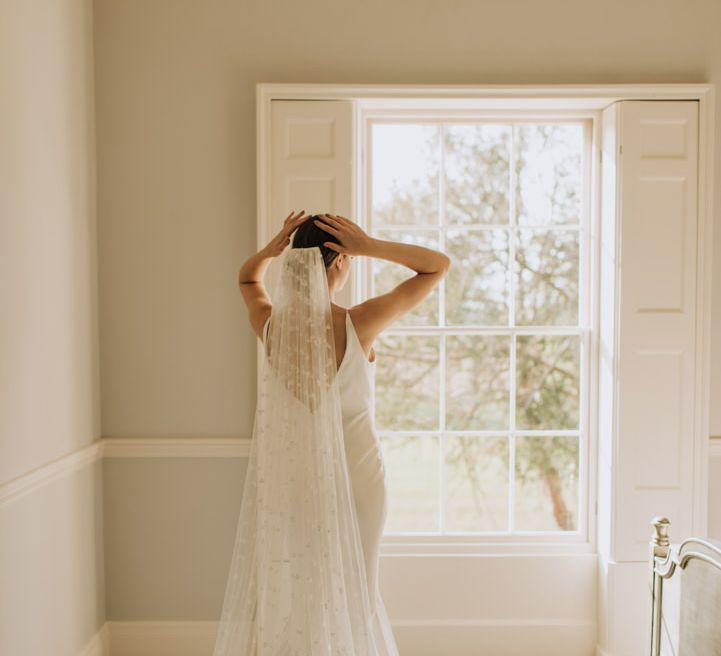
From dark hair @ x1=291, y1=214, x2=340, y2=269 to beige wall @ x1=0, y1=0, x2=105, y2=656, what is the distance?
1.01 meters

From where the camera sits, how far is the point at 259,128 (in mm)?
3090

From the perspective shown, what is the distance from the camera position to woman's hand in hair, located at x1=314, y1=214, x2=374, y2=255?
2178 mm

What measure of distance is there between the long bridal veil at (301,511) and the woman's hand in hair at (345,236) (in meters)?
0.07

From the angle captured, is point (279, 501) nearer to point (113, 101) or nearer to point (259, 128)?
point (259, 128)

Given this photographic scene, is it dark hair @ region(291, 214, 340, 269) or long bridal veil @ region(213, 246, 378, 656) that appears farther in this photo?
dark hair @ region(291, 214, 340, 269)

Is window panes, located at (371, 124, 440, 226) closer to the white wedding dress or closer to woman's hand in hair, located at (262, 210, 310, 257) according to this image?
woman's hand in hair, located at (262, 210, 310, 257)

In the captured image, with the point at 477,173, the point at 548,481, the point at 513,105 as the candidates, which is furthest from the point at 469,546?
the point at 513,105

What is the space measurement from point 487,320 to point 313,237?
5.60ft

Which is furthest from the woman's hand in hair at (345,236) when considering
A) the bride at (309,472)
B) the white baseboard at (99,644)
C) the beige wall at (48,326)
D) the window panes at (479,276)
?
the white baseboard at (99,644)

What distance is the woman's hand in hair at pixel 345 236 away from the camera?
2178 millimetres

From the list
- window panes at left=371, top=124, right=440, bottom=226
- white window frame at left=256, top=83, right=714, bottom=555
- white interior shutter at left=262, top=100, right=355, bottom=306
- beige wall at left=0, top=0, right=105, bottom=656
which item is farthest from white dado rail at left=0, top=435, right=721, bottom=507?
window panes at left=371, top=124, right=440, bottom=226

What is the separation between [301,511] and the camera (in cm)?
208

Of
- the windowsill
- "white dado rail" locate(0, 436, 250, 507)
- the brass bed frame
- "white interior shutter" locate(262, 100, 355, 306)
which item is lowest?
the windowsill

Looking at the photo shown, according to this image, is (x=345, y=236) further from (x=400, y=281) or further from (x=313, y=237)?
(x=400, y=281)
